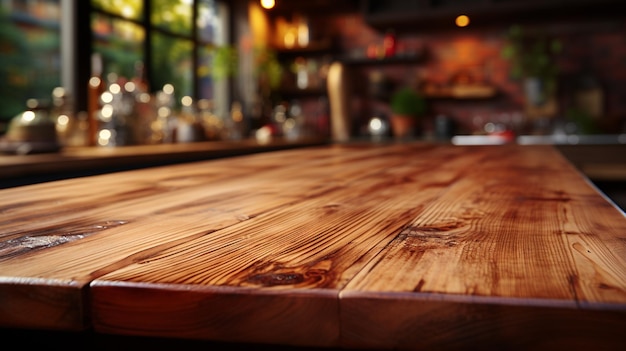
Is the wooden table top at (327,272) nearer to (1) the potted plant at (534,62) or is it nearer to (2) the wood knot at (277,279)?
(2) the wood knot at (277,279)

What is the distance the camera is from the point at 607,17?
4855 mm

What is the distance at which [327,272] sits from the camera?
0.40 m

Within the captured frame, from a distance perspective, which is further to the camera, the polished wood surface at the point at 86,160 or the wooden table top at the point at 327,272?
the polished wood surface at the point at 86,160

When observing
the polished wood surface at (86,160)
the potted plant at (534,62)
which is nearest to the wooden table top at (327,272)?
the polished wood surface at (86,160)

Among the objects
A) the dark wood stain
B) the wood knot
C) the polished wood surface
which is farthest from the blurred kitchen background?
the wood knot

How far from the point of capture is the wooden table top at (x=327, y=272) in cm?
34

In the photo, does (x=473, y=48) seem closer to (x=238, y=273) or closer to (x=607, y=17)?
(x=607, y=17)

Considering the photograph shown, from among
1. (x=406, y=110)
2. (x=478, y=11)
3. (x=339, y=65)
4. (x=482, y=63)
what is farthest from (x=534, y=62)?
(x=339, y=65)

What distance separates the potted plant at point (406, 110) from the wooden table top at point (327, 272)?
14.4 feet

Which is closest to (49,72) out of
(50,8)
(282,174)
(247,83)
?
(50,8)

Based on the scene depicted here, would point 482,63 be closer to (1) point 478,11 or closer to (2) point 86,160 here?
(1) point 478,11

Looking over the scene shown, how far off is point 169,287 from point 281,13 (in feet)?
19.0

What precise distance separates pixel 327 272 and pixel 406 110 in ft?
15.8

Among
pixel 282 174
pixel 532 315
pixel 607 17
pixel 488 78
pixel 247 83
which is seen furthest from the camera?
pixel 247 83
